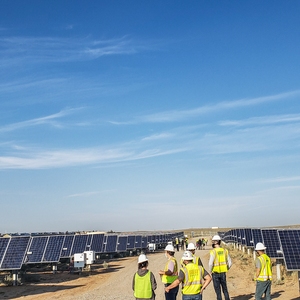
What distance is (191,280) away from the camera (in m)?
9.88

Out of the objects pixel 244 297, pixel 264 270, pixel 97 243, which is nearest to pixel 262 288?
pixel 264 270

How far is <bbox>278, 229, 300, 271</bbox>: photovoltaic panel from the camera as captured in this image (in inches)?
671

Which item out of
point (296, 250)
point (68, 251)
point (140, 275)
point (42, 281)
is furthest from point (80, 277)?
point (140, 275)

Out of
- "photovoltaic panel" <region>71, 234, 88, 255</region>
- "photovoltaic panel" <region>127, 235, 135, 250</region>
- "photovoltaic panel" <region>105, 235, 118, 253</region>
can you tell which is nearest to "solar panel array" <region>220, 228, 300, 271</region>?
"photovoltaic panel" <region>71, 234, 88, 255</region>

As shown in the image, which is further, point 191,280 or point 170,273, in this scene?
point 170,273

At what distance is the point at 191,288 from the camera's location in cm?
989

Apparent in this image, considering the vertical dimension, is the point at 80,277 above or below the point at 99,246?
below

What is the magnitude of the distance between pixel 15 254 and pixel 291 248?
14426 millimetres

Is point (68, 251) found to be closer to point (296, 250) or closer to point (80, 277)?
point (80, 277)

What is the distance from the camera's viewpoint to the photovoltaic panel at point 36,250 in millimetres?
27781

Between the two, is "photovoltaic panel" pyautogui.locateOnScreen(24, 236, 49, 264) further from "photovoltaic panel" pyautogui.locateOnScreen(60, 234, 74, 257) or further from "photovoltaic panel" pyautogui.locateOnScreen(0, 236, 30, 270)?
"photovoltaic panel" pyautogui.locateOnScreen(0, 236, 30, 270)

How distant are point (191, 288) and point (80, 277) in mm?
19486

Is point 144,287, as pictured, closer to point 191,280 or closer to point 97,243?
point 191,280

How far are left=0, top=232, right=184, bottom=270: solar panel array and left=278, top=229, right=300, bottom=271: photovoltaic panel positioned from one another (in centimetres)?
1342
